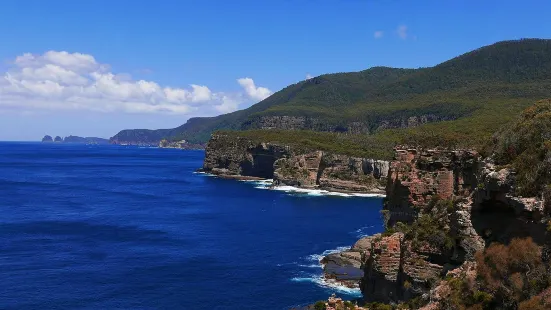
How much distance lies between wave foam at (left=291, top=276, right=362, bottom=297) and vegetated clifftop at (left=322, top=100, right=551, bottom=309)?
16.0m

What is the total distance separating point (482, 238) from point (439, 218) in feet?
17.6

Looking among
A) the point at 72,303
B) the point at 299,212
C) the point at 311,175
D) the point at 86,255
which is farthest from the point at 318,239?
the point at 311,175

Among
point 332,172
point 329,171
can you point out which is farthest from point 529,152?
point 329,171

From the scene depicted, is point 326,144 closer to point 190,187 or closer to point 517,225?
point 190,187

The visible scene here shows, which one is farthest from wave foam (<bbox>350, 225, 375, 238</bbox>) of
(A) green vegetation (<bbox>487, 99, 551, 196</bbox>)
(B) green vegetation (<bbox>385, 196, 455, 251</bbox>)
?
(A) green vegetation (<bbox>487, 99, 551, 196</bbox>)

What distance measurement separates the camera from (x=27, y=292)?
56.9 m

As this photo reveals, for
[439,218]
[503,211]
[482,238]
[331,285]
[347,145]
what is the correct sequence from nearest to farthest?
[503,211], [482,238], [439,218], [331,285], [347,145]

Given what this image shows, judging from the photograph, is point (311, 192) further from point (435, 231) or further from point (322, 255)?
point (435, 231)

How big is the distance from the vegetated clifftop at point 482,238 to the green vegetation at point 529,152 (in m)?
0.05

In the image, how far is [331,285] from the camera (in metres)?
60.1

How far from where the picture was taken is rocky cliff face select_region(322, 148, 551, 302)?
2406cm

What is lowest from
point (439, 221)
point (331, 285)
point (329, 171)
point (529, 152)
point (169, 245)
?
point (331, 285)

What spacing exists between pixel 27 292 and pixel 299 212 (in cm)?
6914

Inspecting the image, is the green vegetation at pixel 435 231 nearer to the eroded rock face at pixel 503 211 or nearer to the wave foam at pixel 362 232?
the eroded rock face at pixel 503 211
